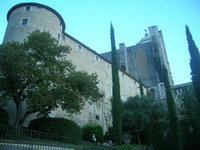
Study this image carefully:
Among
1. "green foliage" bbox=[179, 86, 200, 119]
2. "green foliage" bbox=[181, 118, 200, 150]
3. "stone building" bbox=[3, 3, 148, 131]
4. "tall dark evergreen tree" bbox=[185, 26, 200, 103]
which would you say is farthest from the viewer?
"green foliage" bbox=[179, 86, 200, 119]

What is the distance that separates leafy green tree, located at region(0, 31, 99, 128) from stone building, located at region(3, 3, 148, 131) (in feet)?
13.9

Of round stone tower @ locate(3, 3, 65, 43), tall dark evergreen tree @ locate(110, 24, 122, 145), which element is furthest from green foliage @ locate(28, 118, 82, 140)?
round stone tower @ locate(3, 3, 65, 43)

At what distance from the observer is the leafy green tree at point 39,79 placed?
1544cm

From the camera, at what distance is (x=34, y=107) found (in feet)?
50.4

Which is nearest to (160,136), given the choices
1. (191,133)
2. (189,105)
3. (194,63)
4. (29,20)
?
(191,133)

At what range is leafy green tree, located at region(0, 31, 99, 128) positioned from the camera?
15.4 metres

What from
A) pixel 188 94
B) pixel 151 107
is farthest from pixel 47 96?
pixel 188 94

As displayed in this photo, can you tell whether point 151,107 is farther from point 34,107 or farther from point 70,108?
point 34,107

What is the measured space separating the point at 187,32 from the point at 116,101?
31.6 feet

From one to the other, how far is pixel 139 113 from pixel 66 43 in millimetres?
12992

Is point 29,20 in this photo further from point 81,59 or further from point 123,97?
point 123,97

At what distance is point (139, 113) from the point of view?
90.7ft

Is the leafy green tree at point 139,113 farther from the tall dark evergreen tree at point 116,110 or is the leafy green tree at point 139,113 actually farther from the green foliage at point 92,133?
the tall dark evergreen tree at point 116,110

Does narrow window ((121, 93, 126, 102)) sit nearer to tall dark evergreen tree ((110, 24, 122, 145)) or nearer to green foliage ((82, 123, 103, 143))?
tall dark evergreen tree ((110, 24, 122, 145))
